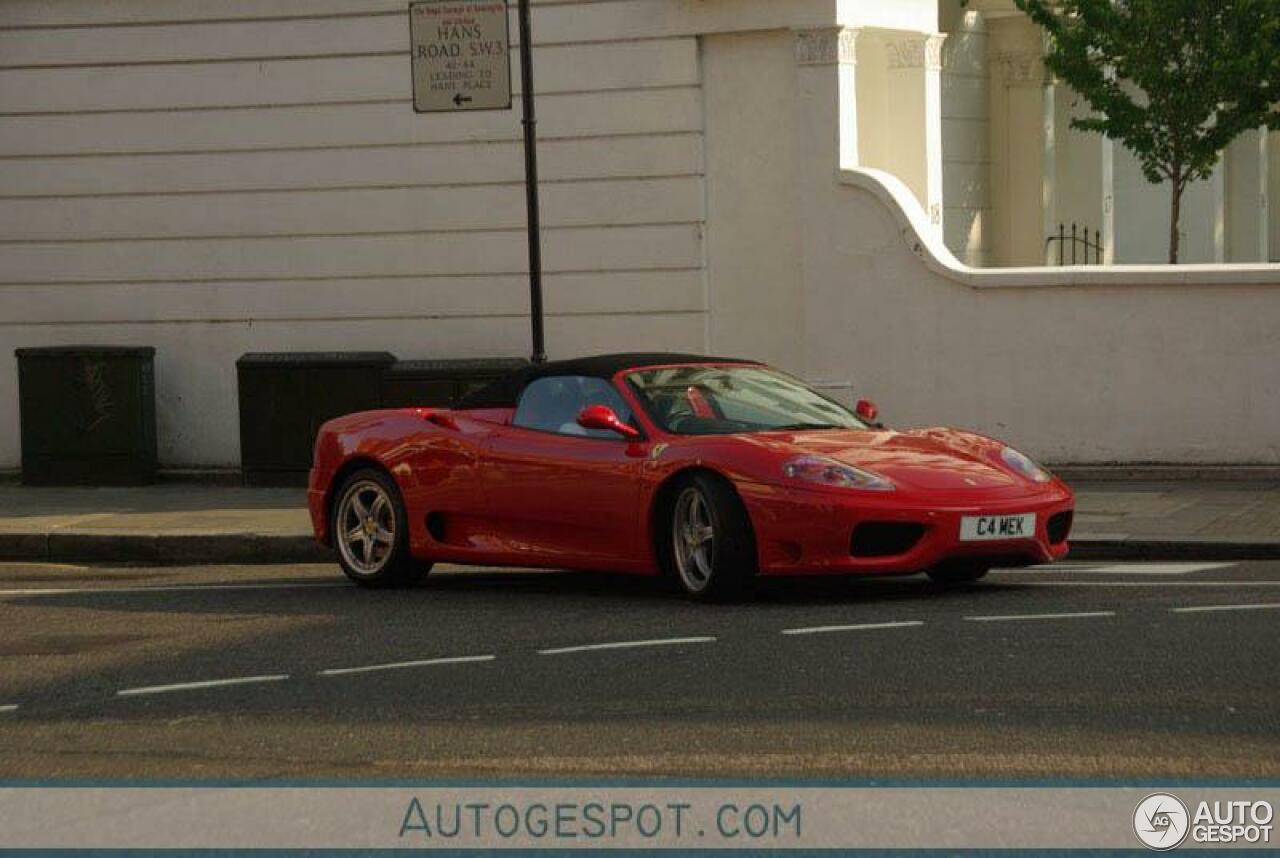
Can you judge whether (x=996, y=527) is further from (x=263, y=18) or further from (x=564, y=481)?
(x=263, y=18)

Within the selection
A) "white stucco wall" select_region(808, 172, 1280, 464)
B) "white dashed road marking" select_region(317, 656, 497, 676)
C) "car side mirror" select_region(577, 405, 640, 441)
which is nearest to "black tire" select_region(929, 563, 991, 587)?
"car side mirror" select_region(577, 405, 640, 441)

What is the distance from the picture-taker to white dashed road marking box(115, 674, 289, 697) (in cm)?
983

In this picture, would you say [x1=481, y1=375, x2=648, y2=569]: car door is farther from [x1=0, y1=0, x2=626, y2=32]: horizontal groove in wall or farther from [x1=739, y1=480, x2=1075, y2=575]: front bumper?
[x1=0, y1=0, x2=626, y2=32]: horizontal groove in wall

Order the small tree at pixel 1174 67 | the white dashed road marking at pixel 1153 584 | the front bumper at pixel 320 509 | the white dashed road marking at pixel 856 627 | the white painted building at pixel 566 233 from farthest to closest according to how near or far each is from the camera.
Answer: the small tree at pixel 1174 67
the white painted building at pixel 566 233
the front bumper at pixel 320 509
the white dashed road marking at pixel 1153 584
the white dashed road marking at pixel 856 627

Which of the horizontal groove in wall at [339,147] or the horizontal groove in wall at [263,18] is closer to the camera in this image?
the horizontal groove in wall at [339,147]

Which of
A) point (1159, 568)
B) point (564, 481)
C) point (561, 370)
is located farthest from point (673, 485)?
point (1159, 568)

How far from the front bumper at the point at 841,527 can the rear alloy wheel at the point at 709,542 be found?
0.08 meters

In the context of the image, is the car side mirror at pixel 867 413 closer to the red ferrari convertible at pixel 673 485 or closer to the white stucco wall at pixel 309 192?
the red ferrari convertible at pixel 673 485

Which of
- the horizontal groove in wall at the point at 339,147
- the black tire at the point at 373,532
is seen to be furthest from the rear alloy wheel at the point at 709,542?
the horizontal groove in wall at the point at 339,147

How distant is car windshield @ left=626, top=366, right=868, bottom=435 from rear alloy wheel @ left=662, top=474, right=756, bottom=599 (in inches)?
20.3

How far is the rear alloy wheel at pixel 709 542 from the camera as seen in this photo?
39.0ft

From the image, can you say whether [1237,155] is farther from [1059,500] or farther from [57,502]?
[1059,500]

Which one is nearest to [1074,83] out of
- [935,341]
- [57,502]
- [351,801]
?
[935,341]

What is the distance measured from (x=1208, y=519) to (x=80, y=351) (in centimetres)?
1003
